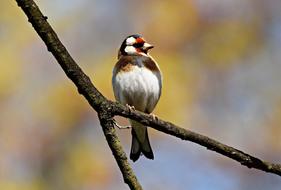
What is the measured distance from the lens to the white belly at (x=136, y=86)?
14.9ft

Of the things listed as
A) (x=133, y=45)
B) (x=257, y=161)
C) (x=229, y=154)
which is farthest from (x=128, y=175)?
(x=133, y=45)

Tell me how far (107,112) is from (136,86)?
8.54 feet

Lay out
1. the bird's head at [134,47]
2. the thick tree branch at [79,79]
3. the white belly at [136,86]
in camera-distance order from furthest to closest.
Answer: the bird's head at [134,47]
the white belly at [136,86]
the thick tree branch at [79,79]

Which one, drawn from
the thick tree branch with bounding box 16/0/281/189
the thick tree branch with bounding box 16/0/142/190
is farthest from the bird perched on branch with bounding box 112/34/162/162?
the thick tree branch with bounding box 16/0/142/190

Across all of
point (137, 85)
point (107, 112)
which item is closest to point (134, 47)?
point (137, 85)

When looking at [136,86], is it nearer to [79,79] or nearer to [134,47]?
[134,47]

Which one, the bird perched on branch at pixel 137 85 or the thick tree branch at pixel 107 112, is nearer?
the thick tree branch at pixel 107 112

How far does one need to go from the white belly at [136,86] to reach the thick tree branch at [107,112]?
8.05 feet

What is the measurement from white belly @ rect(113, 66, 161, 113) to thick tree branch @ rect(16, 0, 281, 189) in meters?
2.45

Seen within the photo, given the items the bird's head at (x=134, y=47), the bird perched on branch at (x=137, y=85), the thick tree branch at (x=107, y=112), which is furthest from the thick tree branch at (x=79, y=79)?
the bird's head at (x=134, y=47)

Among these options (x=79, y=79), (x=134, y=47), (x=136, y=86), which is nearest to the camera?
(x=79, y=79)

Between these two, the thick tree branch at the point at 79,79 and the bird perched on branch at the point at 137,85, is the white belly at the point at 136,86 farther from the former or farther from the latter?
the thick tree branch at the point at 79,79

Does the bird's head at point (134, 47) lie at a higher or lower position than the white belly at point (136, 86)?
higher

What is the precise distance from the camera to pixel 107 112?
1949mm
